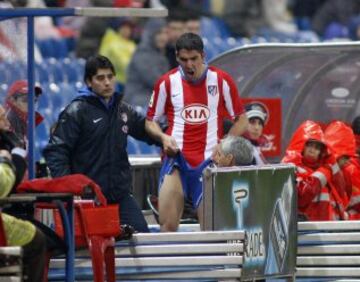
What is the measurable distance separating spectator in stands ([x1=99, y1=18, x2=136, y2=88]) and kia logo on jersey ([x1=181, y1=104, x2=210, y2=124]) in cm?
844

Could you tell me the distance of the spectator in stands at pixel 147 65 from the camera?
68.0ft

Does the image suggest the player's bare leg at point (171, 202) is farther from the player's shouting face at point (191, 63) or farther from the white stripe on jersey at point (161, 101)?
the player's shouting face at point (191, 63)

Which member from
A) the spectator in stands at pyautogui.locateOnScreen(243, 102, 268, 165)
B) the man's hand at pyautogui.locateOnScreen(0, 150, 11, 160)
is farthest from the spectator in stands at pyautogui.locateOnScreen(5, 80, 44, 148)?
the spectator in stands at pyautogui.locateOnScreen(243, 102, 268, 165)

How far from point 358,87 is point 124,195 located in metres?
4.96

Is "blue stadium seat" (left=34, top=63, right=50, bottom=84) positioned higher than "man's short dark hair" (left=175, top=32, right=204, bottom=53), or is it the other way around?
"man's short dark hair" (left=175, top=32, right=204, bottom=53)

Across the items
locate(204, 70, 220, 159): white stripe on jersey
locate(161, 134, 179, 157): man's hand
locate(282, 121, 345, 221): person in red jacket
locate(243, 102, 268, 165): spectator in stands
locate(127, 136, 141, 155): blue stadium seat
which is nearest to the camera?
locate(161, 134, 179, 157): man's hand

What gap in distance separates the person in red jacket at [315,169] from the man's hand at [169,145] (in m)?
1.04

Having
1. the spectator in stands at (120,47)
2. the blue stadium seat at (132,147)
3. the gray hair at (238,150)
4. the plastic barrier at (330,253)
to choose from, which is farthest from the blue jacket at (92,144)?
the spectator in stands at (120,47)

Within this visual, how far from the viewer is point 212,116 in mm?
13734

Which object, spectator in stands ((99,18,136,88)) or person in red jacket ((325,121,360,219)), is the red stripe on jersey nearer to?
person in red jacket ((325,121,360,219))

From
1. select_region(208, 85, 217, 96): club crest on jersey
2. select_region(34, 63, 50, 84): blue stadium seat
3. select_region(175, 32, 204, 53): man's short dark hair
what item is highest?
select_region(175, 32, 204, 53): man's short dark hair

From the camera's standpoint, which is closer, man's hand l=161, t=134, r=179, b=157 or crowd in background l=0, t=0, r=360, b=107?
man's hand l=161, t=134, r=179, b=157

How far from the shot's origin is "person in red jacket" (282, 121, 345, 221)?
45.6 feet

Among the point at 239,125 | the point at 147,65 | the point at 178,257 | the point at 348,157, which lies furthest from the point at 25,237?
the point at 147,65
